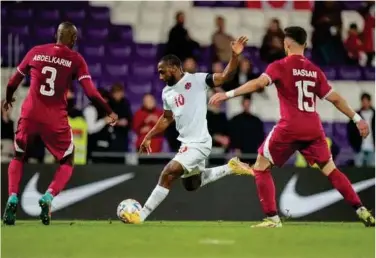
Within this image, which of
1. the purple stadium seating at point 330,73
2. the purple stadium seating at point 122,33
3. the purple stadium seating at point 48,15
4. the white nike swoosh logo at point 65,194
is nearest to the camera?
the white nike swoosh logo at point 65,194

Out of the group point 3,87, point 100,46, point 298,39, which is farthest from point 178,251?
point 100,46

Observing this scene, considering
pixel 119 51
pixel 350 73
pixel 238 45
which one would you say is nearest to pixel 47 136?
pixel 238 45

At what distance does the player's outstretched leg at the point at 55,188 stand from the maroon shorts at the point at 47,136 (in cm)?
10

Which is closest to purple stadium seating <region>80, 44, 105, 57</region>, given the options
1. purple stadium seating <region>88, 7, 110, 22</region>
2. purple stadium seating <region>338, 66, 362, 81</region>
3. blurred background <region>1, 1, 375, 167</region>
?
blurred background <region>1, 1, 375, 167</region>

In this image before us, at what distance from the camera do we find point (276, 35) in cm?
1698

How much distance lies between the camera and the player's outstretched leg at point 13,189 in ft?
32.5

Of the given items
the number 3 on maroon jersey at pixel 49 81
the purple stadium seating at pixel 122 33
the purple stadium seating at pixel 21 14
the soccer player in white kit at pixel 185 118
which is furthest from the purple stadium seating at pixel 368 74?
the number 3 on maroon jersey at pixel 49 81

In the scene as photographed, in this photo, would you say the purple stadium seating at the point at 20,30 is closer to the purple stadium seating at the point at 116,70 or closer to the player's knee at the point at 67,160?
the purple stadium seating at the point at 116,70

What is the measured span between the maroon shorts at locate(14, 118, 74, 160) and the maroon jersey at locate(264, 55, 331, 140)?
2.39m

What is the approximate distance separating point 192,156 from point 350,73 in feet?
29.5

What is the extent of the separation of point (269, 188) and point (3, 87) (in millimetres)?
7955

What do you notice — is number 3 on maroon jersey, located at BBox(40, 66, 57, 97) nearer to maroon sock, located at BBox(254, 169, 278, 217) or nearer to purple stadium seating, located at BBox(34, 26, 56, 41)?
maroon sock, located at BBox(254, 169, 278, 217)

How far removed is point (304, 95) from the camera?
9805mm

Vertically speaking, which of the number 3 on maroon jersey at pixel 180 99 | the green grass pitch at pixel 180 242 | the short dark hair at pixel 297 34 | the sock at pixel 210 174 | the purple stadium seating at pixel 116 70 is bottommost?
the green grass pitch at pixel 180 242
